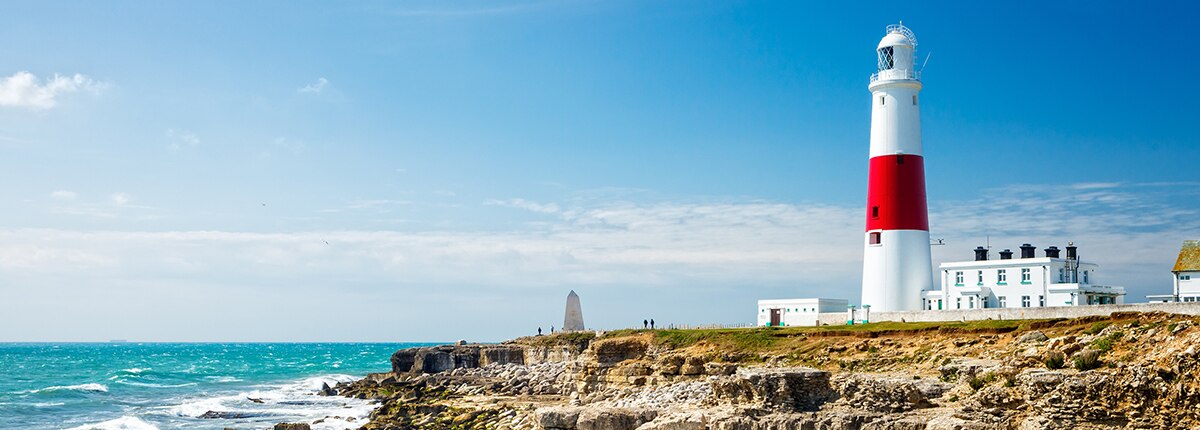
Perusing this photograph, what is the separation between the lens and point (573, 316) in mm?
60781

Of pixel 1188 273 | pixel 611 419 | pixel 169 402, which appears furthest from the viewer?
pixel 169 402

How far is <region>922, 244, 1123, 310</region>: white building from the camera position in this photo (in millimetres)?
38469

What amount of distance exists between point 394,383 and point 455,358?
14.0 feet

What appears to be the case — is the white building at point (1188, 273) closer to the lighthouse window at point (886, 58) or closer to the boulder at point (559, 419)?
the lighthouse window at point (886, 58)

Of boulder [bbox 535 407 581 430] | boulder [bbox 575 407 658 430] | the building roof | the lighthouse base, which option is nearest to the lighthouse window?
the lighthouse base

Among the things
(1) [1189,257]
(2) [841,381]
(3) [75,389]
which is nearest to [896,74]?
(1) [1189,257]

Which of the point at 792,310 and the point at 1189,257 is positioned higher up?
the point at 1189,257

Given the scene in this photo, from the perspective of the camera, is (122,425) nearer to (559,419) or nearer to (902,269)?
(559,419)

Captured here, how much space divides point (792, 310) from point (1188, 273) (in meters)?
15.8

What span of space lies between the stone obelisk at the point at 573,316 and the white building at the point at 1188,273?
103ft

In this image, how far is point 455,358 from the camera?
57500 millimetres

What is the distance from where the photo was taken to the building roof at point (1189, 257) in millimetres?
37094

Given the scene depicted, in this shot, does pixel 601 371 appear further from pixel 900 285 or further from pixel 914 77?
pixel 914 77

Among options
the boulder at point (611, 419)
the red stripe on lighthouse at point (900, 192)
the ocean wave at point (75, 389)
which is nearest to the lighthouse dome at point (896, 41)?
the red stripe on lighthouse at point (900, 192)
